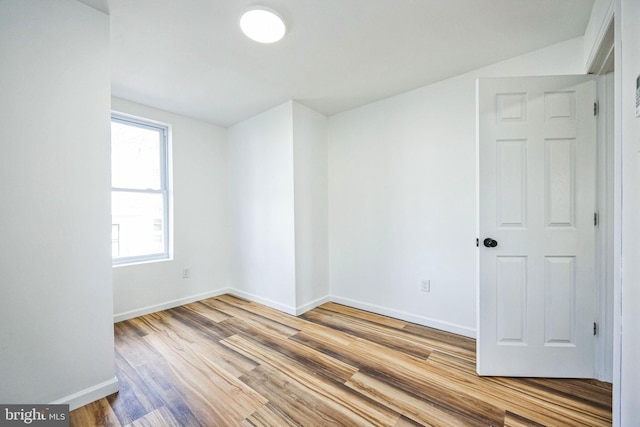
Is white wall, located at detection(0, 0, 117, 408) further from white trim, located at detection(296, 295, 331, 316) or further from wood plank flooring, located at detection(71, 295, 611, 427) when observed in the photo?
white trim, located at detection(296, 295, 331, 316)

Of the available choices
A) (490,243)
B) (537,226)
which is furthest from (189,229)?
(537,226)

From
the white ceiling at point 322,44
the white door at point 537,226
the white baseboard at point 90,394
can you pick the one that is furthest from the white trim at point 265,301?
the white ceiling at point 322,44

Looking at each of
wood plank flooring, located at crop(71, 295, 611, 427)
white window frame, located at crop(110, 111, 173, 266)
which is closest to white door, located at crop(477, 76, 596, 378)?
wood plank flooring, located at crop(71, 295, 611, 427)

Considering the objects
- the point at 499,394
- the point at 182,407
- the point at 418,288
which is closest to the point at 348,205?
the point at 418,288

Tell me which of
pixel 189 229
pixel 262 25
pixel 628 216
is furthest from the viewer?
pixel 189 229

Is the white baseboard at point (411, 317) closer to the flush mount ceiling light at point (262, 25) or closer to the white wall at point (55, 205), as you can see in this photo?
the white wall at point (55, 205)

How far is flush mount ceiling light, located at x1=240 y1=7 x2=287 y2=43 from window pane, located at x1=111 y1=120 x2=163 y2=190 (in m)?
2.20

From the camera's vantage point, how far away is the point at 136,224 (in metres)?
3.15

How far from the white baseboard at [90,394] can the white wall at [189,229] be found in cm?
142

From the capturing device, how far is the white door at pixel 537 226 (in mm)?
1710

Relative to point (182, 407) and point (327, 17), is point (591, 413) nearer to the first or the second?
point (182, 407)

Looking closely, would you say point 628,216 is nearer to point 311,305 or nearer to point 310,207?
point 310,207

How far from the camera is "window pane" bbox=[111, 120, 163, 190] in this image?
9.76 feet

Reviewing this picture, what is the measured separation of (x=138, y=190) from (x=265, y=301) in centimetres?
210
